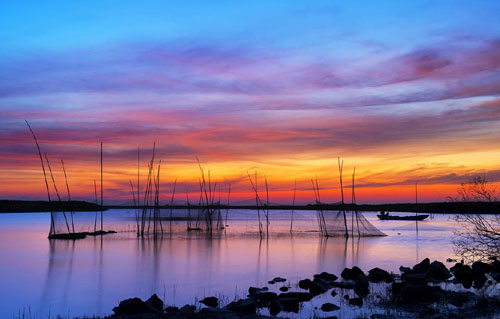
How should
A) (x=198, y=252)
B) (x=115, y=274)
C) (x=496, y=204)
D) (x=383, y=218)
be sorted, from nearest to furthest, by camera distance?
(x=496, y=204) < (x=115, y=274) < (x=198, y=252) < (x=383, y=218)

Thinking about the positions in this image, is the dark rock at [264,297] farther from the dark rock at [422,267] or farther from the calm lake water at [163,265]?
the dark rock at [422,267]

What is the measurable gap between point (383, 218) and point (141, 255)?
51377mm

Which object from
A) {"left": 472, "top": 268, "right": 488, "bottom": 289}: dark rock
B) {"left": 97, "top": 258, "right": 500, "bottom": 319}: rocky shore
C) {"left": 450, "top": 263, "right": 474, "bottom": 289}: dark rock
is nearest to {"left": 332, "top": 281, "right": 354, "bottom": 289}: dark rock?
{"left": 97, "top": 258, "right": 500, "bottom": 319}: rocky shore

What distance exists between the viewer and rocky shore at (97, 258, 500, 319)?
28.9ft

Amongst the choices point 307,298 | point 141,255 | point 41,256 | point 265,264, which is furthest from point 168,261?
point 307,298

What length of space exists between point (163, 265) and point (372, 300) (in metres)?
10.2

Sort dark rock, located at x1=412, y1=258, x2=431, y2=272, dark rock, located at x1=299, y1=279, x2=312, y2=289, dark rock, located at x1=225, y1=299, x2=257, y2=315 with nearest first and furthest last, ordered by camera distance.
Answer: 1. dark rock, located at x1=225, y1=299, x2=257, y2=315
2. dark rock, located at x1=299, y1=279, x2=312, y2=289
3. dark rock, located at x1=412, y1=258, x2=431, y2=272

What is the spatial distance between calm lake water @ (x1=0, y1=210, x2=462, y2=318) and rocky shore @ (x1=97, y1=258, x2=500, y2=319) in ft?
2.79

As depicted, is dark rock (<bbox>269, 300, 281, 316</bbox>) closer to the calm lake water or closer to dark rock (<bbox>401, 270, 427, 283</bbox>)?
the calm lake water

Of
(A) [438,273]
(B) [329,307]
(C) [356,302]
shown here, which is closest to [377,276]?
(A) [438,273]

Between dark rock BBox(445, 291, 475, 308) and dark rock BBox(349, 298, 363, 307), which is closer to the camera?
dark rock BBox(445, 291, 475, 308)

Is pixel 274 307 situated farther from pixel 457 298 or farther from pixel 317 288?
pixel 457 298

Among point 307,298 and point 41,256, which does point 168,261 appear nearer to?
point 41,256

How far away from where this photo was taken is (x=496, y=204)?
46.5 ft
